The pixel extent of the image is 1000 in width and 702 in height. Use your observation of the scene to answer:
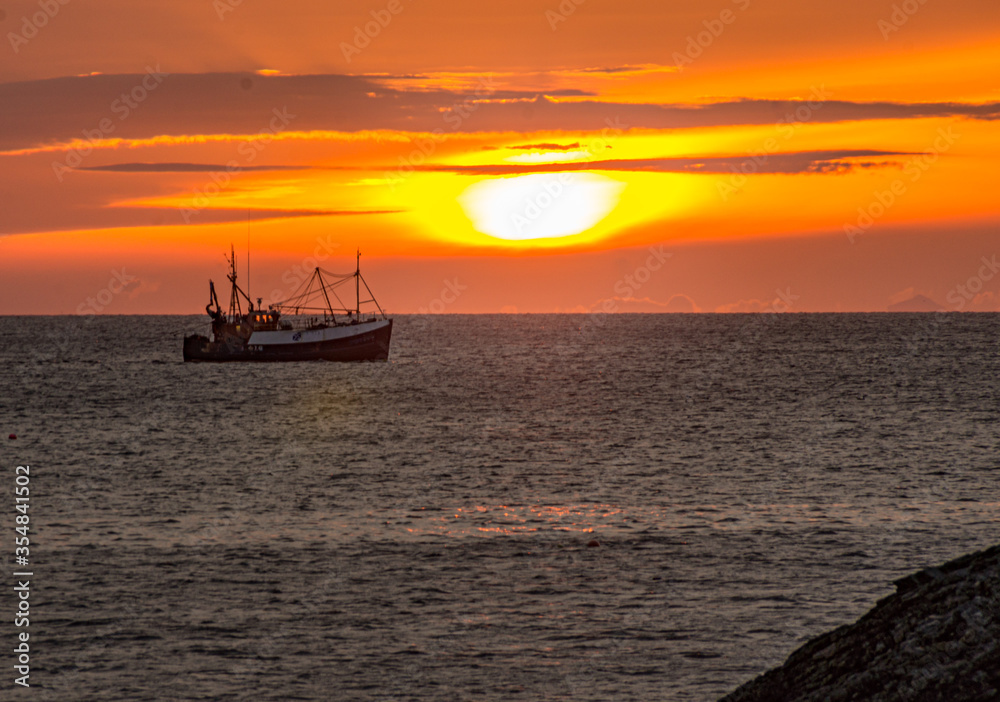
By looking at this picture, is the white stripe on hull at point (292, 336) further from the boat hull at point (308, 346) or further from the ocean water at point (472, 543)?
the ocean water at point (472, 543)

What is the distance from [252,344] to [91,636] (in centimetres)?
13518

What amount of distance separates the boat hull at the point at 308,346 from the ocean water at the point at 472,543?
70.2 m

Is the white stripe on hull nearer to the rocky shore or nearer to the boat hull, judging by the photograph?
the boat hull

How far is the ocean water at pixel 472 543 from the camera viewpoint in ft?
75.7

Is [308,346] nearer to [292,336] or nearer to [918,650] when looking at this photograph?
[292,336]

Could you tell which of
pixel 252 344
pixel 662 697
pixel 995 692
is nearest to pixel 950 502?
pixel 662 697

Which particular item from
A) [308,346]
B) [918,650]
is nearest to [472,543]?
[918,650]

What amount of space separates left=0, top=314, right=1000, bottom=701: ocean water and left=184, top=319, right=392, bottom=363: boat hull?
230 feet

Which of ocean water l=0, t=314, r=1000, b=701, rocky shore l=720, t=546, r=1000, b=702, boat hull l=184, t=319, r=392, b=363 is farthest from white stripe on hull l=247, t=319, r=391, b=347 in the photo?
rocky shore l=720, t=546, r=1000, b=702

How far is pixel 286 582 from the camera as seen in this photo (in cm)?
2962

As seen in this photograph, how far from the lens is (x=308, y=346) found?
157 m

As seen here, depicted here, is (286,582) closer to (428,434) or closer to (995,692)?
(995,692)

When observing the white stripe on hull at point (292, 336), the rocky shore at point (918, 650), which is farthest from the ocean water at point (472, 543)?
the white stripe on hull at point (292, 336)

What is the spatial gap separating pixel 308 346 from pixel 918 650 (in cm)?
15303
